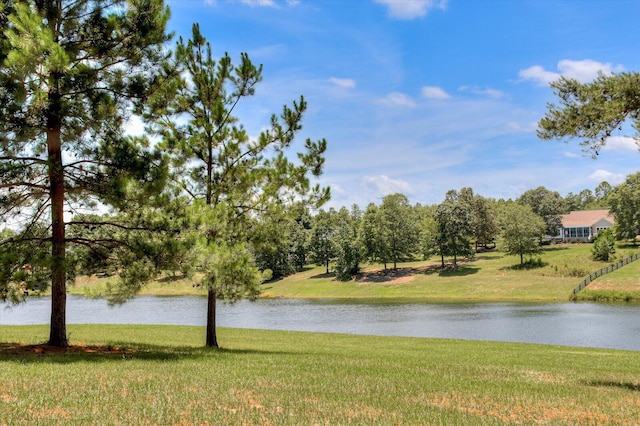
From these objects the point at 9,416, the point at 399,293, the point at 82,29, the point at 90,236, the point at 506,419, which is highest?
the point at 82,29

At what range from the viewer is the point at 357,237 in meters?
76.6

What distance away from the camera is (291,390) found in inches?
335

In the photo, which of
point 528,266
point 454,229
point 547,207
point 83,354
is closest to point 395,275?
point 454,229

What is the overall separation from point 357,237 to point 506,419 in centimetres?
6954

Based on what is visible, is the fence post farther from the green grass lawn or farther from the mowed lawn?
the green grass lawn

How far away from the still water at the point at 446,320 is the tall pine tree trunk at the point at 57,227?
20.4 metres

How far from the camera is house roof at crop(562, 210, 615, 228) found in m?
96.9

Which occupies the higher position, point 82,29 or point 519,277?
point 82,29

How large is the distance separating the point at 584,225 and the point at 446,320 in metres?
75.2

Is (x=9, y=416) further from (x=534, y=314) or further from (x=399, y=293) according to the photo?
(x=399, y=293)

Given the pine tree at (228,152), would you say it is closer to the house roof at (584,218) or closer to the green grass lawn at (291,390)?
the green grass lawn at (291,390)

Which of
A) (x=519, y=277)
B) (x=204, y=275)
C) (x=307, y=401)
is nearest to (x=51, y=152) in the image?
(x=204, y=275)

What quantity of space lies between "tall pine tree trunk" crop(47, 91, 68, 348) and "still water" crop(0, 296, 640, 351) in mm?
20388

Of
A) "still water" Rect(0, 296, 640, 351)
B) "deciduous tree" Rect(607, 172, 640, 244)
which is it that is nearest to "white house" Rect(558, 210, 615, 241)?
"deciduous tree" Rect(607, 172, 640, 244)
